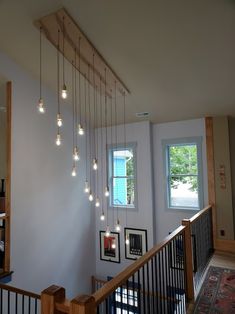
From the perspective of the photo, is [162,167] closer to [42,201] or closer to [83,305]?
[42,201]

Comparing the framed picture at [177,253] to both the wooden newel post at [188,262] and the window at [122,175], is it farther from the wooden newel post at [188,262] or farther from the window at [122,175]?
the window at [122,175]

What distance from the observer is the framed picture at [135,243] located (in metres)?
5.85

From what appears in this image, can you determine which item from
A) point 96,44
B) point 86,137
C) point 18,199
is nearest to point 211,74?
point 96,44

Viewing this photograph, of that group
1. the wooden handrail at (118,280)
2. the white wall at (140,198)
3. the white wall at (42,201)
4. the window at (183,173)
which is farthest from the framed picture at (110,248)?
the wooden handrail at (118,280)

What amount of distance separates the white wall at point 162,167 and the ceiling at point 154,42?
0.95 m

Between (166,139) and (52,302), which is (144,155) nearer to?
(166,139)

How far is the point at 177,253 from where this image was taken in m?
2.84

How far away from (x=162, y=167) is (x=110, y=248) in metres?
2.66

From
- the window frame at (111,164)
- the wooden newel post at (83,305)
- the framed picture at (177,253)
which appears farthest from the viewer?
the window frame at (111,164)

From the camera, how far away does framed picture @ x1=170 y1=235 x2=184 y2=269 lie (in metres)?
2.75

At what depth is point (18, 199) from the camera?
4262 millimetres

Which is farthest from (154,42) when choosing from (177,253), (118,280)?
(118,280)

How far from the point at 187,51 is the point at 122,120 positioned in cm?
300

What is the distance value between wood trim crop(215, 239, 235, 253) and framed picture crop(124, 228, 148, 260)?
1.71m
